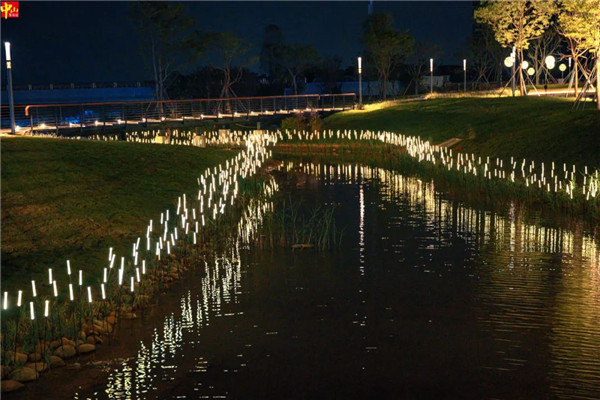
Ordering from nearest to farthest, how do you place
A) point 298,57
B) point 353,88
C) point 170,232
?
point 170,232, point 298,57, point 353,88

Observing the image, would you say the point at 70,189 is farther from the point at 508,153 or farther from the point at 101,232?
the point at 508,153

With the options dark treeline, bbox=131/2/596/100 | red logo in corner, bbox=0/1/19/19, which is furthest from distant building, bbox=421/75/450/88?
red logo in corner, bbox=0/1/19/19

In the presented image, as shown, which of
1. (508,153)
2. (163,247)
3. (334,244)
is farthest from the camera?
(508,153)

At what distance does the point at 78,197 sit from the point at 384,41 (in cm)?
6007

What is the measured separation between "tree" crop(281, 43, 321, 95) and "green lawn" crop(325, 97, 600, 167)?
38313 millimetres

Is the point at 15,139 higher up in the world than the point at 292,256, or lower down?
higher up

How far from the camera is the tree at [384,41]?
7525 cm

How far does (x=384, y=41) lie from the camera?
75.4m

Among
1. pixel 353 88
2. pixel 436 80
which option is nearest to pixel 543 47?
pixel 436 80

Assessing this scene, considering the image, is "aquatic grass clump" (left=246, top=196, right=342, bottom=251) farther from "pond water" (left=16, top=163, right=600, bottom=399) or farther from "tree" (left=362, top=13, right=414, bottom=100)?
"tree" (left=362, top=13, right=414, bottom=100)

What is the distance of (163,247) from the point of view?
15.7 meters

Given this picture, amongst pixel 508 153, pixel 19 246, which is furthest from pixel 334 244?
pixel 508 153

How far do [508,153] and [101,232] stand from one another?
735 inches

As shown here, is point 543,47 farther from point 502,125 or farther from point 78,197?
point 78,197
